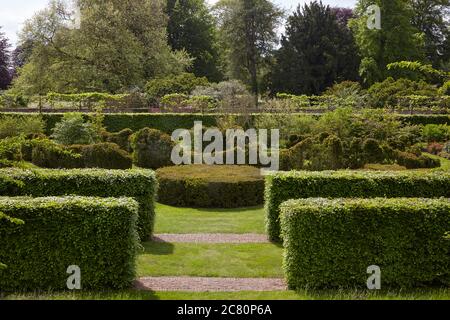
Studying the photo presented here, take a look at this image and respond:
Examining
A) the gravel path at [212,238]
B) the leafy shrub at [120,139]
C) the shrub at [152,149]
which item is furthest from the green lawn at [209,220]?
the leafy shrub at [120,139]

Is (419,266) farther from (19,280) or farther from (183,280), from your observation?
(19,280)

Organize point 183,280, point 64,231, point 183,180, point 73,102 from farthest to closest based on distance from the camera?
point 73,102, point 183,180, point 183,280, point 64,231

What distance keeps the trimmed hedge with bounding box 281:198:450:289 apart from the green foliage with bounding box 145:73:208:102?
2767 cm

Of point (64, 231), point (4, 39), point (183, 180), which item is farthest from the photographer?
point (4, 39)

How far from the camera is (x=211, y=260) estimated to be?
9.23 metres

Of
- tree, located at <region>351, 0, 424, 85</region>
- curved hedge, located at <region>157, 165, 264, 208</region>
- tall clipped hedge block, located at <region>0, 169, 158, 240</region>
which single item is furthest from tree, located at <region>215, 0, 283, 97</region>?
tall clipped hedge block, located at <region>0, 169, 158, 240</region>

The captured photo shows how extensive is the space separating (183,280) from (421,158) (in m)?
13.9

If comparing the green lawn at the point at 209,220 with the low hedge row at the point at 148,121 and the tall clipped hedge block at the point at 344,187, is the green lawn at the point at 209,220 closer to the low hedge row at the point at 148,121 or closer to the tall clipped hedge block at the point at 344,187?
the tall clipped hedge block at the point at 344,187

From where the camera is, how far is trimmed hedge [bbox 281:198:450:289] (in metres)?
7.66

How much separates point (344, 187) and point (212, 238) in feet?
9.34

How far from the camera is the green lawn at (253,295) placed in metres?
7.02

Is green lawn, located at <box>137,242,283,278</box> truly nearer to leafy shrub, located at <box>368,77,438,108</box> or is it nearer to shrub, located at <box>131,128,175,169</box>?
shrub, located at <box>131,128,175,169</box>

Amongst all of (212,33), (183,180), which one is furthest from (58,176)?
(212,33)

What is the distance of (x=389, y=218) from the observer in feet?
25.2
